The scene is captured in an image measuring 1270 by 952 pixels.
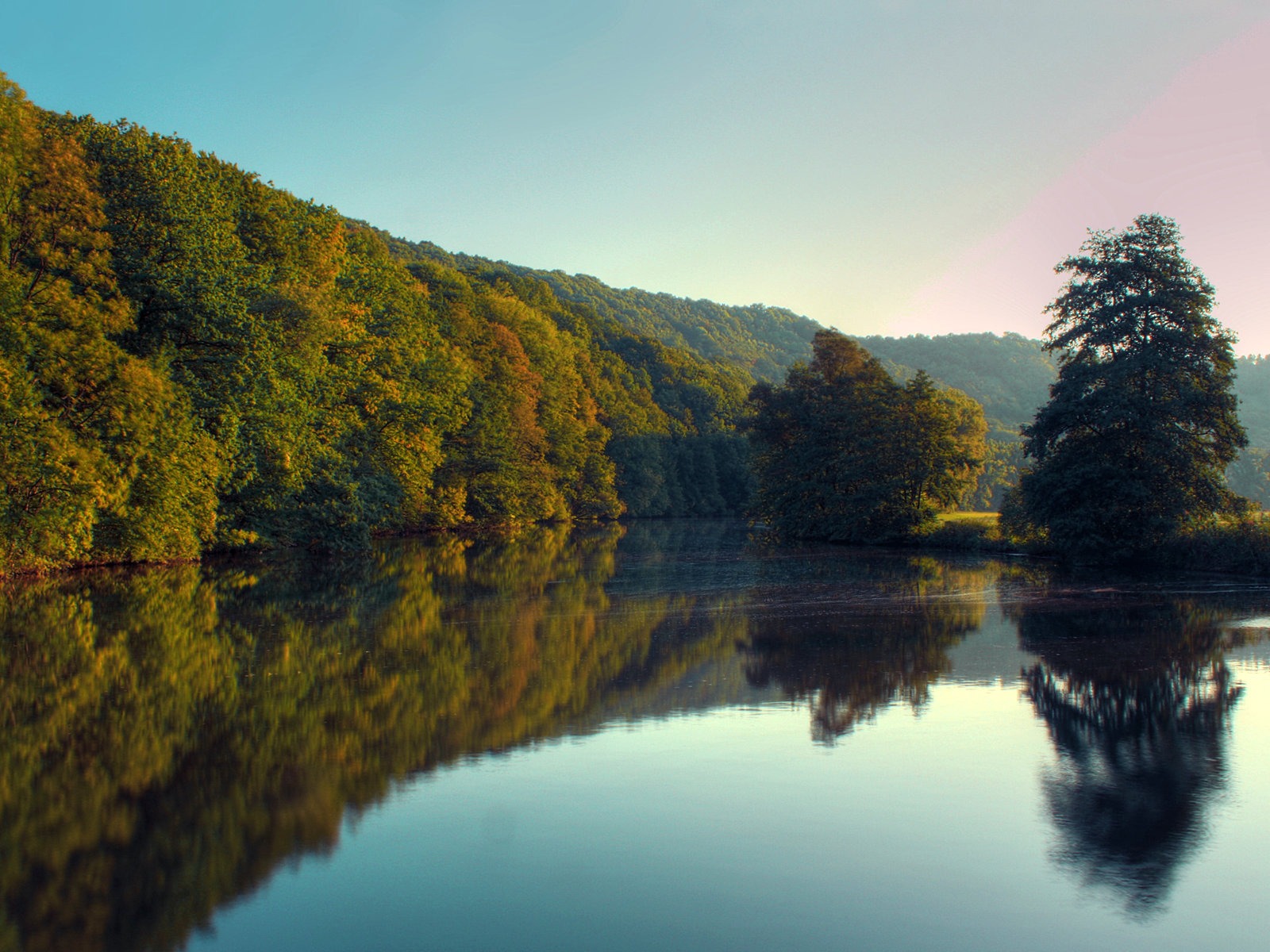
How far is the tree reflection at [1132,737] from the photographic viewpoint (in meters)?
6.43

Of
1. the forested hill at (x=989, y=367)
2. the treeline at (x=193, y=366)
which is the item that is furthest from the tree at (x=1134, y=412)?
the forested hill at (x=989, y=367)

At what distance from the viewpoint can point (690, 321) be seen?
555 feet

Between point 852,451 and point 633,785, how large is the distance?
1614 inches

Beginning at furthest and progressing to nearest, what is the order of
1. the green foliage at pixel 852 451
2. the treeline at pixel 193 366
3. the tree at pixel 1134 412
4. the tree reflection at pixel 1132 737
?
the green foliage at pixel 852 451 → the tree at pixel 1134 412 → the treeline at pixel 193 366 → the tree reflection at pixel 1132 737

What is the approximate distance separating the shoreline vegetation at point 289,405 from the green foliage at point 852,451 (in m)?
0.13

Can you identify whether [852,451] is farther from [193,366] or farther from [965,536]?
[193,366]

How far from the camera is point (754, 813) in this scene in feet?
24.0

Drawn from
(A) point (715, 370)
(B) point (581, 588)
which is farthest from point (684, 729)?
(A) point (715, 370)

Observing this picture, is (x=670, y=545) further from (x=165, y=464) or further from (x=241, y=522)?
(x=165, y=464)

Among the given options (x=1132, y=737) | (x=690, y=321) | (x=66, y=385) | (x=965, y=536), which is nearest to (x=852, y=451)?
(x=965, y=536)

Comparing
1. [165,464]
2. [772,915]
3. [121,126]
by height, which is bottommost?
[772,915]

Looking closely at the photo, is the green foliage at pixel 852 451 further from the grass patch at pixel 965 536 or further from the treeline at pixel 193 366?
the treeline at pixel 193 366

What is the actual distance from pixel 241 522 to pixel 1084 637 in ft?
88.9

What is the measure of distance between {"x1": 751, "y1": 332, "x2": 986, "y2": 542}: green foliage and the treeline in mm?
17029
